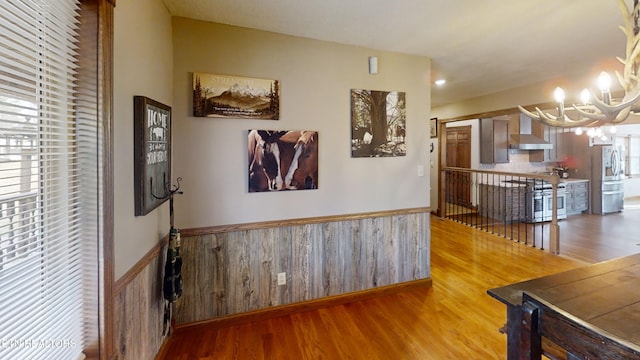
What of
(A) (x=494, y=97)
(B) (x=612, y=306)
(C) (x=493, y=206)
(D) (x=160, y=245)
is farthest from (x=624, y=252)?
(D) (x=160, y=245)

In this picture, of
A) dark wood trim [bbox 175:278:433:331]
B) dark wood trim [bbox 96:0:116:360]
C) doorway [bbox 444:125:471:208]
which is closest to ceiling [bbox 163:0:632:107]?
dark wood trim [bbox 96:0:116:360]

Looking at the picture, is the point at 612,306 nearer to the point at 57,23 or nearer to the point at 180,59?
the point at 57,23

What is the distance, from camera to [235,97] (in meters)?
2.36

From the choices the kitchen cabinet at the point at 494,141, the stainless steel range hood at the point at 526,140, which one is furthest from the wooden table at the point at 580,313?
the stainless steel range hood at the point at 526,140

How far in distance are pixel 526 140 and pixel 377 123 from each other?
5.47 m

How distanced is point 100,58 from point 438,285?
338 centimetres

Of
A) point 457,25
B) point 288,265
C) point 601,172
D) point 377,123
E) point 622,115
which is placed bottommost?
point 288,265

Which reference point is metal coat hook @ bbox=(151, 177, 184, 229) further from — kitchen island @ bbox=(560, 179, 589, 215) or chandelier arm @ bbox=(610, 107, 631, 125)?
kitchen island @ bbox=(560, 179, 589, 215)

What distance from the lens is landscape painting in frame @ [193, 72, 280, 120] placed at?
2.27m

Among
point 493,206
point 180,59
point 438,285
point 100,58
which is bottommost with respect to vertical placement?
point 438,285

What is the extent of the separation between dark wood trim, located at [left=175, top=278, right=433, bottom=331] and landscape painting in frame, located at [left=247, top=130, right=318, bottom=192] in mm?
1057

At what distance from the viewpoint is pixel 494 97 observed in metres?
4.76

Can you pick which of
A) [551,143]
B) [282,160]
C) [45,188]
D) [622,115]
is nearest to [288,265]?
[282,160]

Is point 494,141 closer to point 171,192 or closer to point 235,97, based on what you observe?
point 235,97
